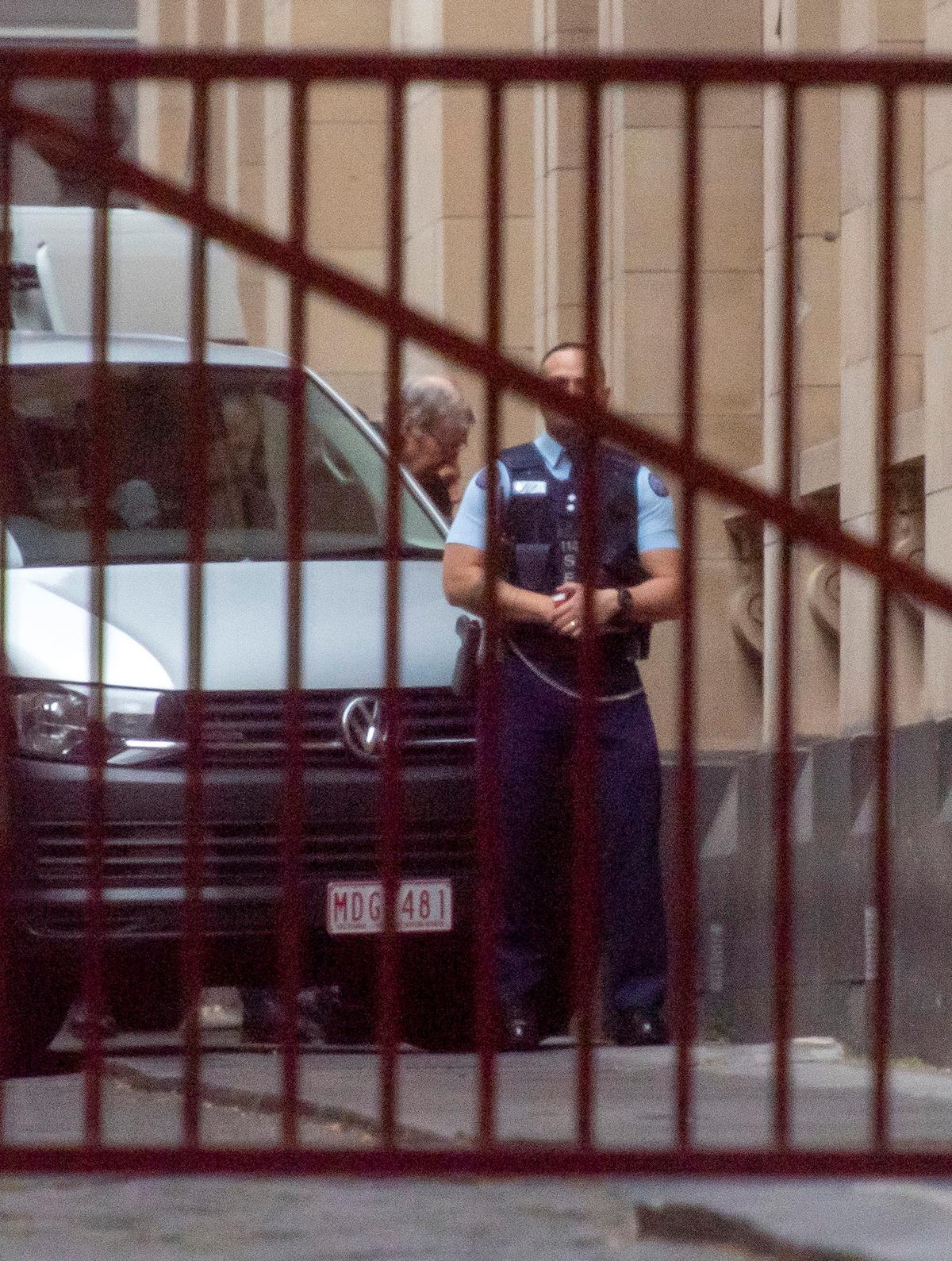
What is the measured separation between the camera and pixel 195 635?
4.96 metres

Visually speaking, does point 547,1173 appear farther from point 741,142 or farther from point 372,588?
point 741,142

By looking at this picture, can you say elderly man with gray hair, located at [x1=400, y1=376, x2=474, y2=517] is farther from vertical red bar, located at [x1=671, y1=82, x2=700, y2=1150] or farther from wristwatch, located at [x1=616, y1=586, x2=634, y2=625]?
vertical red bar, located at [x1=671, y1=82, x2=700, y2=1150]

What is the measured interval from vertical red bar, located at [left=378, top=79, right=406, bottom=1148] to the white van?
273 cm

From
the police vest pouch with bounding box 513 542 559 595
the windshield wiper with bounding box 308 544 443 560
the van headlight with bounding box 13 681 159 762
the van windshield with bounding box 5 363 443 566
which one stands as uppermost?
the van windshield with bounding box 5 363 443 566

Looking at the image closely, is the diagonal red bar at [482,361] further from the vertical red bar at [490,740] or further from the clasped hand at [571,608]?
the clasped hand at [571,608]

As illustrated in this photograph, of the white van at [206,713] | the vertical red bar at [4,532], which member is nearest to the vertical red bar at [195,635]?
the vertical red bar at [4,532]

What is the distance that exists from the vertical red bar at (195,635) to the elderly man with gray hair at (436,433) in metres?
4.27

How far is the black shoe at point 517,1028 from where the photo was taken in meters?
8.58

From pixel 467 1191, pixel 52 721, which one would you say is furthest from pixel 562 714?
pixel 467 1191

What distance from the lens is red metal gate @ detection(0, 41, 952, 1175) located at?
481 cm

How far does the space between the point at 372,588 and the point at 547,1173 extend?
3.97m

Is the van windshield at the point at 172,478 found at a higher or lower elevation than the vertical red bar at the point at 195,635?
higher

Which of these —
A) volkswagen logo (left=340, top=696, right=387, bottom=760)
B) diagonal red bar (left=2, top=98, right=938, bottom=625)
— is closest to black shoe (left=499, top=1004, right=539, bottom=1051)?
volkswagen logo (left=340, top=696, right=387, bottom=760)

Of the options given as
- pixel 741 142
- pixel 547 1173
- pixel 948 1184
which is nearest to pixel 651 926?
pixel 948 1184
